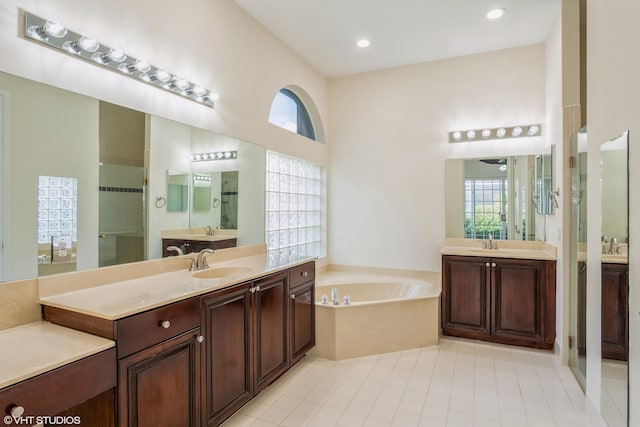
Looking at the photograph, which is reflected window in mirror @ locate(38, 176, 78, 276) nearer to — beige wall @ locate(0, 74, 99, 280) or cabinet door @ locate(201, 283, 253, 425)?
beige wall @ locate(0, 74, 99, 280)

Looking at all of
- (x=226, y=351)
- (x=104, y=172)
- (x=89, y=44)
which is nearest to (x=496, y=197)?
(x=226, y=351)

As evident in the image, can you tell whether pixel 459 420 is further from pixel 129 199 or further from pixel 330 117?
pixel 330 117

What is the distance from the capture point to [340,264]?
4547 millimetres

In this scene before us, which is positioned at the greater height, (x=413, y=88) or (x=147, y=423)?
(x=413, y=88)

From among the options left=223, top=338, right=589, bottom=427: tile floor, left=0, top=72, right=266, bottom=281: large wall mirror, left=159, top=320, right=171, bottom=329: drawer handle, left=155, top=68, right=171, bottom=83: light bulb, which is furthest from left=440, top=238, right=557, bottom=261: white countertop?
left=155, top=68, right=171, bottom=83: light bulb

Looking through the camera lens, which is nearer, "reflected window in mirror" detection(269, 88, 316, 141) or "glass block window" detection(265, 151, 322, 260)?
"glass block window" detection(265, 151, 322, 260)

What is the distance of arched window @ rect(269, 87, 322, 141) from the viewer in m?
3.72

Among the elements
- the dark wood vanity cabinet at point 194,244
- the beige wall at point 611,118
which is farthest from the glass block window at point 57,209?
the beige wall at point 611,118

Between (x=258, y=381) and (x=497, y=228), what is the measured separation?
294 cm

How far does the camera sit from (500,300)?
10.9 feet

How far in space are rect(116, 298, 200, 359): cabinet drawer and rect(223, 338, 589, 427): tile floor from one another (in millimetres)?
870

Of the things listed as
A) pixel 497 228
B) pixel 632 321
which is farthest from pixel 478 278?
pixel 632 321

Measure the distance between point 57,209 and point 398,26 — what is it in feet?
10.1

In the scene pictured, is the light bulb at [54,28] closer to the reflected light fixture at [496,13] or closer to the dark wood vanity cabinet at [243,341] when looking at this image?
the dark wood vanity cabinet at [243,341]
